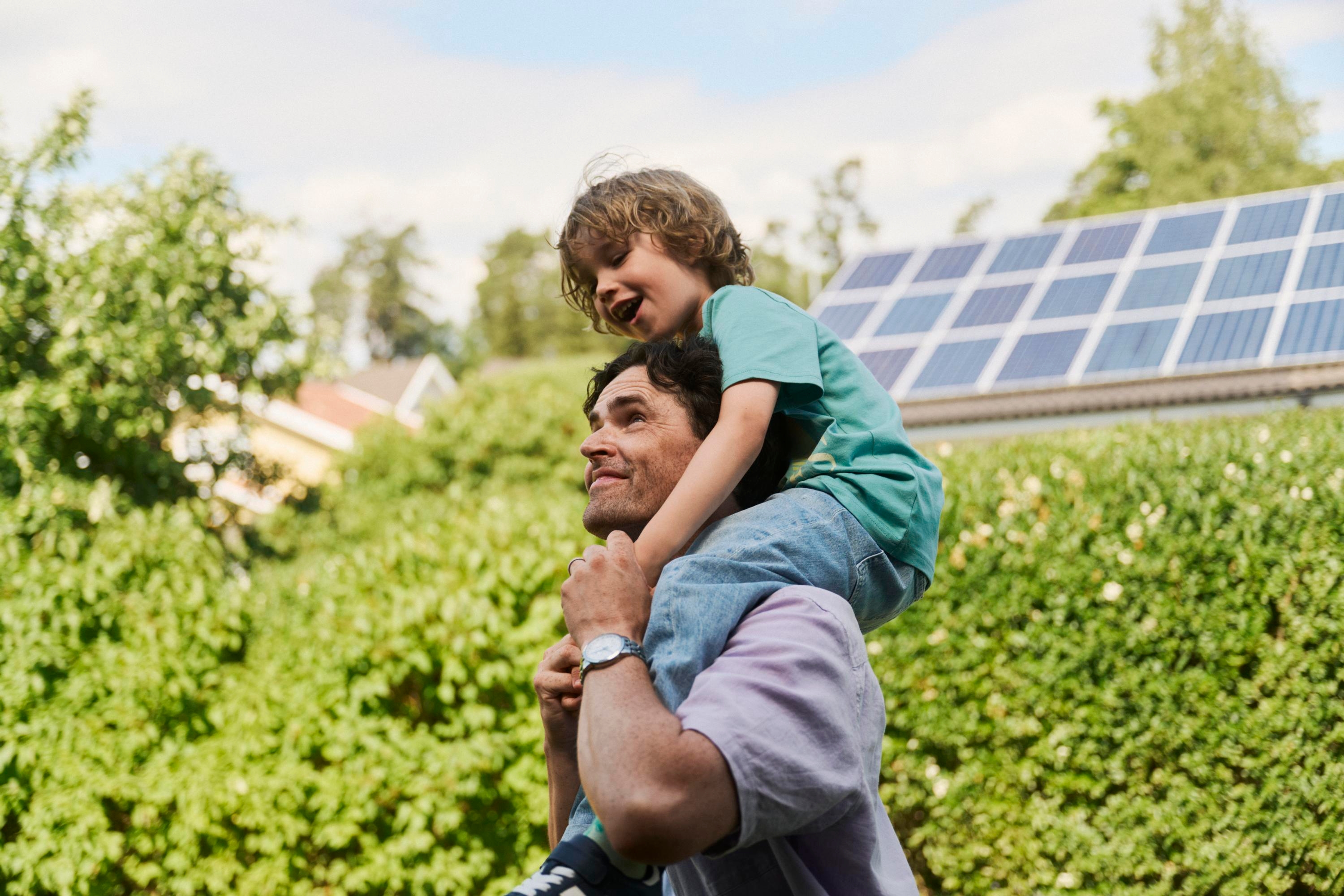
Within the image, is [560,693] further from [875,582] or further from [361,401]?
[361,401]

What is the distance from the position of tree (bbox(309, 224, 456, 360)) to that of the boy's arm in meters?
70.8

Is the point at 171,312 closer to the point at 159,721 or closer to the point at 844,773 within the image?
the point at 159,721

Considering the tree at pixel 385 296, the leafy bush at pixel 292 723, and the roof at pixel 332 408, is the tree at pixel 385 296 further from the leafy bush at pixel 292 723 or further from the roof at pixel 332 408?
the leafy bush at pixel 292 723

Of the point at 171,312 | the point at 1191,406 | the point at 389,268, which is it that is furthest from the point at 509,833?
the point at 389,268

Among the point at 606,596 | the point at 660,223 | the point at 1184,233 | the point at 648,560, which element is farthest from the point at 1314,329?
the point at 606,596

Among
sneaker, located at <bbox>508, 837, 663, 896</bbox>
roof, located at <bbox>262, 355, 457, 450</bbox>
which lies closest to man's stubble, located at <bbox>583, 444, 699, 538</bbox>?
sneaker, located at <bbox>508, 837, 663, 896</bbox>

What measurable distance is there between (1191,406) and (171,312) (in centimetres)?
982

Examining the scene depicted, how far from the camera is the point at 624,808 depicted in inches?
58.1

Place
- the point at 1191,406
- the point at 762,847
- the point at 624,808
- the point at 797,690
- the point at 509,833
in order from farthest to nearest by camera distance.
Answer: the point at 1191,406, the point at 509,833, the point at 762,847, the point at 797,690, the point at 624,808

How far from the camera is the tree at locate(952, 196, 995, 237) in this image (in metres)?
60.9

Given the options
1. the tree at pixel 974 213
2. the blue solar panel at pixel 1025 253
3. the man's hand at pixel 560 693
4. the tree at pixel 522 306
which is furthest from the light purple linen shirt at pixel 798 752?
the tree at pixel 974 213

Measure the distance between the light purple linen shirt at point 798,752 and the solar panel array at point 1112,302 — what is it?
998 centimetres

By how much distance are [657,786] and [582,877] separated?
0.37m

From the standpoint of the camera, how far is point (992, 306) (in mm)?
13492
